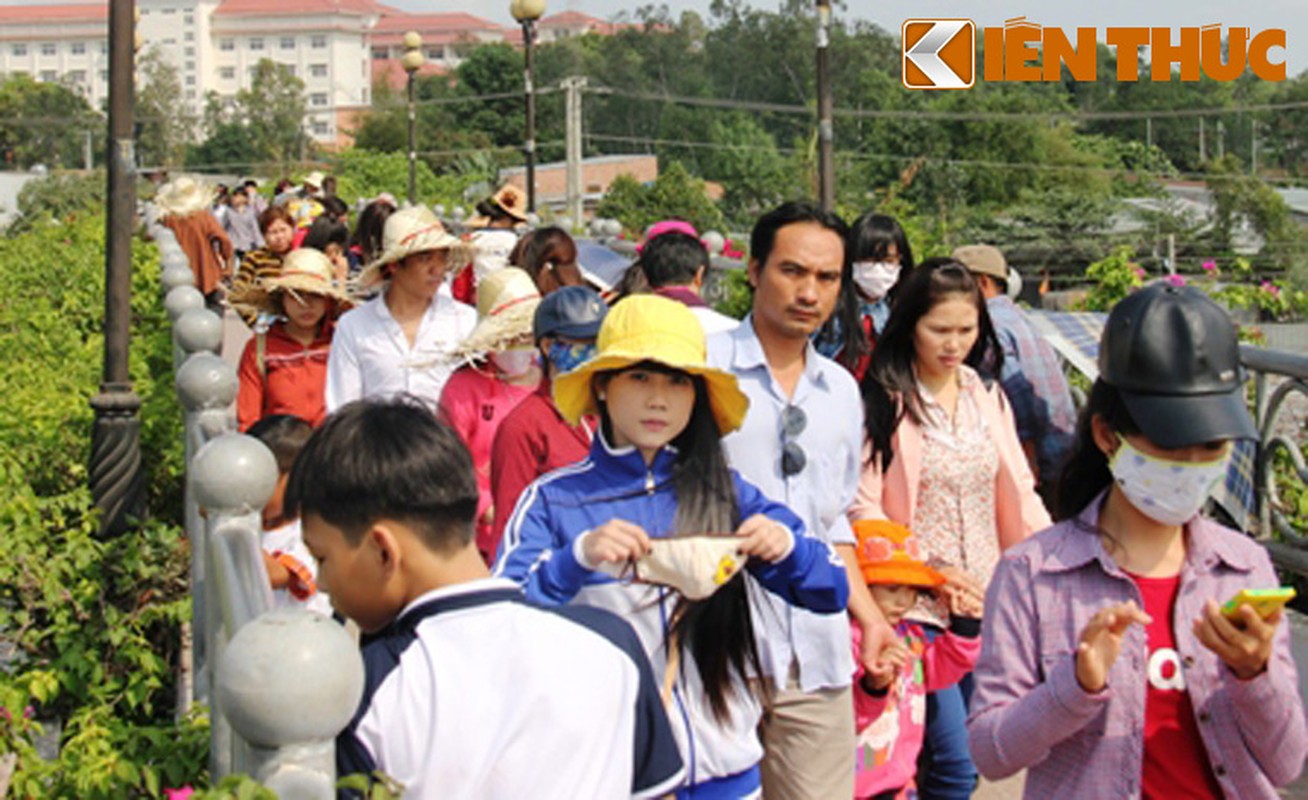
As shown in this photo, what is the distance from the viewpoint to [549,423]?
431cm

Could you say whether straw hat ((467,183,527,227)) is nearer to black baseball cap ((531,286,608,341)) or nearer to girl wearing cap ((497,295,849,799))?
black baseball cap ((531,286,608,341))

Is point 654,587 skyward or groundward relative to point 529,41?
groundward

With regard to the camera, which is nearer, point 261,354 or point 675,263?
point 675,263

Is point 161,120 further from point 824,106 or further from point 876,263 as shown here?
point 876,263

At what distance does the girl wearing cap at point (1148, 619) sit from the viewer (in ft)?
8.57

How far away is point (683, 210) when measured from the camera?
133 feet

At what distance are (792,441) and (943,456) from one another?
824mm

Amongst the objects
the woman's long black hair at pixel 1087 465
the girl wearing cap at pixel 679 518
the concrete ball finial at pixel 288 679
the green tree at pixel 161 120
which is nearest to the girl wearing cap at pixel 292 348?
the girl wearing cap at pixel 679 518

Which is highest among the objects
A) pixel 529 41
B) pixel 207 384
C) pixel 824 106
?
pixel 529 41

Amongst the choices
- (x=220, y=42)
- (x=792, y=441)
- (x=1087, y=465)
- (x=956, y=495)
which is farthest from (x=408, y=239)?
(x=220, y=42)

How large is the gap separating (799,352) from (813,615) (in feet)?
2.47

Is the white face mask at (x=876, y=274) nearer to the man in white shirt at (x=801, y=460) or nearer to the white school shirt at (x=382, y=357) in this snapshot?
the white school shirt at (x=382, y=357)

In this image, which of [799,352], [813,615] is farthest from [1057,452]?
[813,615]

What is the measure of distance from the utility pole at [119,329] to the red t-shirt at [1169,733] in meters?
5.37
